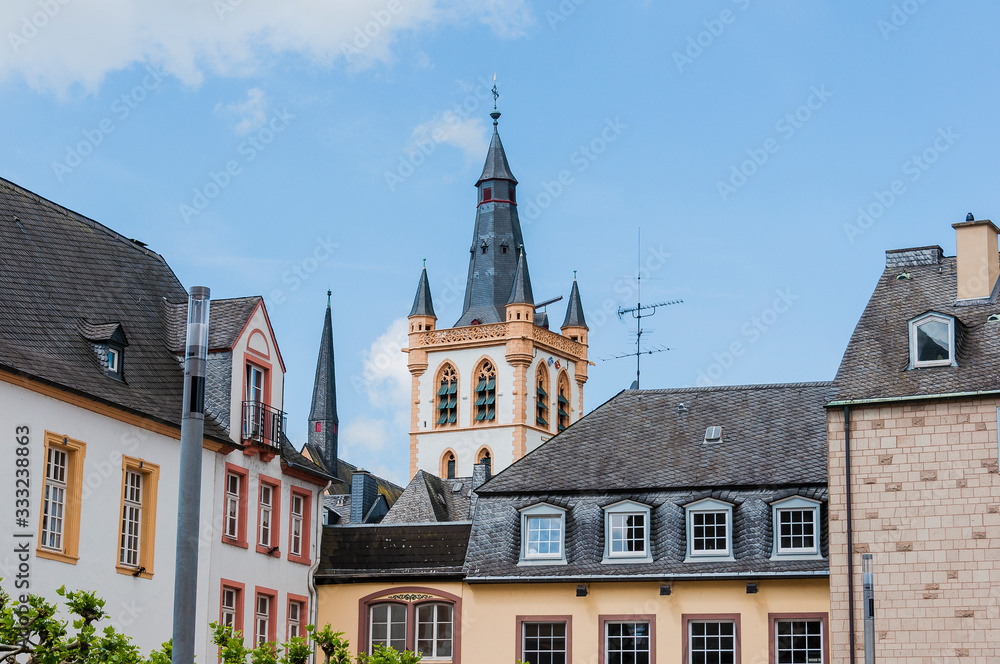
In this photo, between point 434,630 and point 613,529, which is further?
point 434,630

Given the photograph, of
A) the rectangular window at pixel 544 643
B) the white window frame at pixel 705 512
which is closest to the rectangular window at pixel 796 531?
the white window frame at pixel 705 512

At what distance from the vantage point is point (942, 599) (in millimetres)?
33156

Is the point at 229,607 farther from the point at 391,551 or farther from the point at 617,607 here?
the point at 617,607

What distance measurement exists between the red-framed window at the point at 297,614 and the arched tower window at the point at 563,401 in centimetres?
7925

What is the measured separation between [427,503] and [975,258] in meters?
39.1

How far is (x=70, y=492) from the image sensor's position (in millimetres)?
31922

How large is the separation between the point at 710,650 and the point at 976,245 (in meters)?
10.8

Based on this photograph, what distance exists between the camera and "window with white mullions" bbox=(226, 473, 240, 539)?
37.2 metres

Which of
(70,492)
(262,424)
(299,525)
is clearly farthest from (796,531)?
(70,492)

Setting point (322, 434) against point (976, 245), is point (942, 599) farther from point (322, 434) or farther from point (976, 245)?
point (322, 434)

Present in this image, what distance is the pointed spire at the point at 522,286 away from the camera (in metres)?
116

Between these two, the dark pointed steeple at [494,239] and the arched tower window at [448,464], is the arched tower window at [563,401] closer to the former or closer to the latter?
the dark pointed steeple at [494,239]

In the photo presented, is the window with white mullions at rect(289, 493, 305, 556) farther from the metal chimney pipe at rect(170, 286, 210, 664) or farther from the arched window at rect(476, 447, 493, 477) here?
the arched window at rect(476, 447, 493, 477)

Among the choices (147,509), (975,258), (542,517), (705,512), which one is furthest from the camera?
(542,517)
